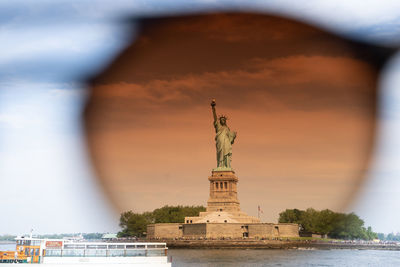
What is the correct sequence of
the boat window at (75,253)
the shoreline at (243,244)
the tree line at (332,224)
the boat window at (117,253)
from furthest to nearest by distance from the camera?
the tree line at (332,224) → the shoreline at (243,244) → the boat window at (117,253) → the boat window at (75,253)

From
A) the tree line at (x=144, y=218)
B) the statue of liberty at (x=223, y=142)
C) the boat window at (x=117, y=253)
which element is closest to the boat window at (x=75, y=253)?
the boat window at (x=117, y=253)

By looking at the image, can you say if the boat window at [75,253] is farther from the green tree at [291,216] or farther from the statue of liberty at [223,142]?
the green tree at [291,216]

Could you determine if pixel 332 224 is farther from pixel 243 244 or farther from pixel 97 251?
pixel 97 251

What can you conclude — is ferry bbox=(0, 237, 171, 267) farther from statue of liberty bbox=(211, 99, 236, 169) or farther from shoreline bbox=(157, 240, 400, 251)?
statue of liberty bbox=(211, 99, 236, 169)

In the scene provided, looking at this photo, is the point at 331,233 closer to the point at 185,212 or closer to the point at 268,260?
the point at 185,212

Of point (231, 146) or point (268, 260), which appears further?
point (231, 146)

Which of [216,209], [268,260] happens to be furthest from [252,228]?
[268,260]

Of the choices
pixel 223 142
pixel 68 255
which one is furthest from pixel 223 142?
pixel 68 255
